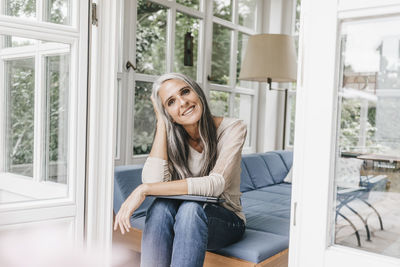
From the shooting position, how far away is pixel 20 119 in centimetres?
176

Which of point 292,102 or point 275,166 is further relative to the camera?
point 292,102

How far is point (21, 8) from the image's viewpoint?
1691 mm

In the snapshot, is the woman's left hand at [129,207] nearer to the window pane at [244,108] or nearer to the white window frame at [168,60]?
the white window frame at [168,60]

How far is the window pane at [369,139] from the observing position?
1.10 metres

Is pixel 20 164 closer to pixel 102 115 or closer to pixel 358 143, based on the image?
pixel 102 115

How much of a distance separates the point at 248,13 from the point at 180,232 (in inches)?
153

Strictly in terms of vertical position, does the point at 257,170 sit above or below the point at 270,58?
below

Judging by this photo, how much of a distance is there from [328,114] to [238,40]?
3832mm

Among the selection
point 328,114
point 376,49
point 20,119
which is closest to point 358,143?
point 328,114

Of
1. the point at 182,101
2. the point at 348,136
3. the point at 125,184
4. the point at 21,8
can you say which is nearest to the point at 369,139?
the point at 348,136

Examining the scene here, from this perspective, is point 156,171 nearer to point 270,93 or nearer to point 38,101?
point 38,101

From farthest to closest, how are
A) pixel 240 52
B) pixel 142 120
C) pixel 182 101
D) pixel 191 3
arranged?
pixel 240 52 → pixel 191 3 → pixel 142 120 → pixel 182 101

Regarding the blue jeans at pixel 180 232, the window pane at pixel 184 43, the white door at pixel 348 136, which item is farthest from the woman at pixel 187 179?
the window pane at pixel 184 43

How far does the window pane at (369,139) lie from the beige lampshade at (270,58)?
2969 millimetres
